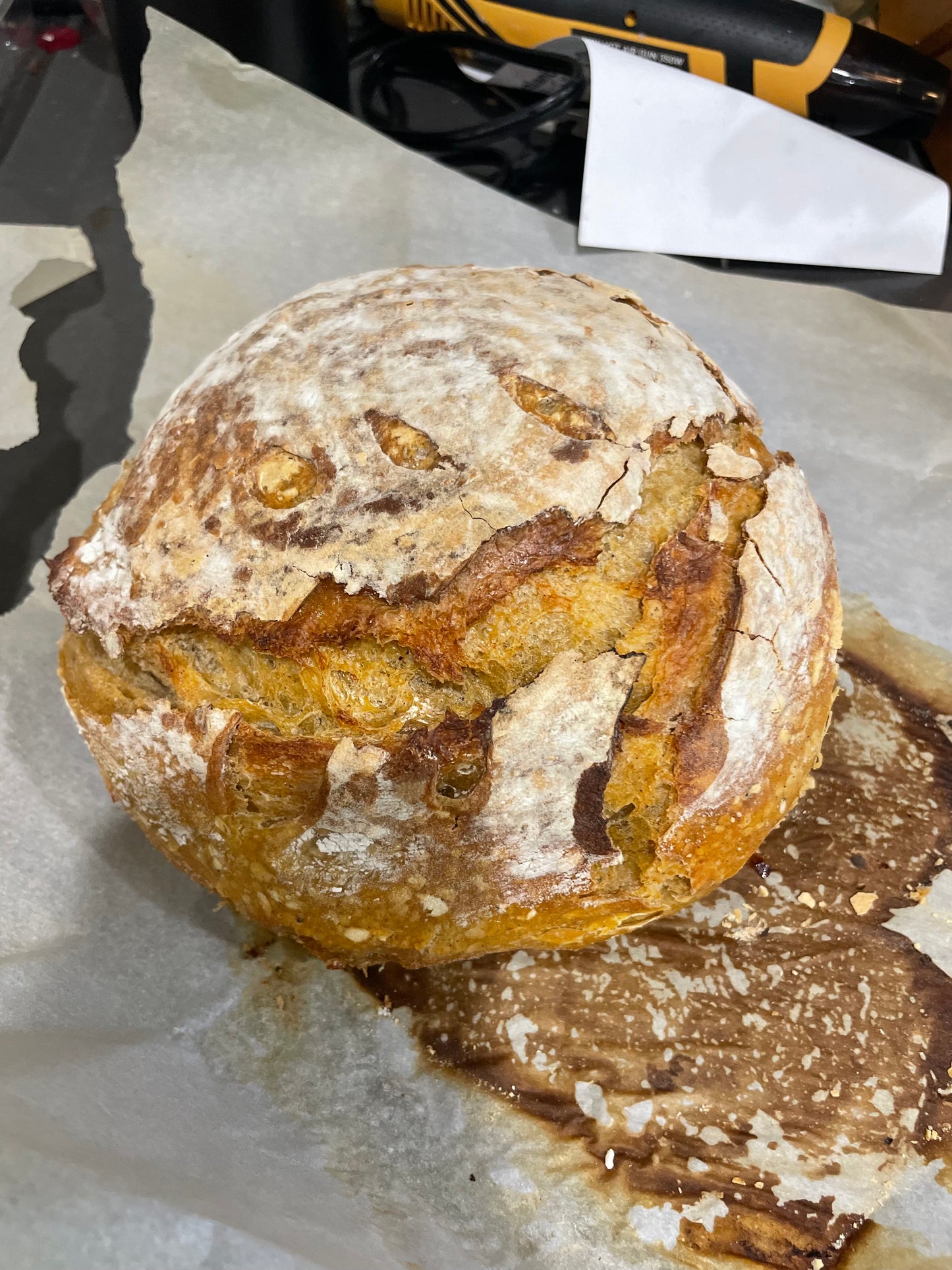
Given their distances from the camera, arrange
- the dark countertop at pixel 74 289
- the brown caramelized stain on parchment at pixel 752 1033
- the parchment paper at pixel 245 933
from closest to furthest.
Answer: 1. the parchment paper at pixel 245 933
2. the brown caramelized stain on parchment at pixel 752 1033
3. the dark countertop at pixel 74 289

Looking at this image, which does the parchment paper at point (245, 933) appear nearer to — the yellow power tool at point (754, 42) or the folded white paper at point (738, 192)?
the folded white paper at point (738, 192)

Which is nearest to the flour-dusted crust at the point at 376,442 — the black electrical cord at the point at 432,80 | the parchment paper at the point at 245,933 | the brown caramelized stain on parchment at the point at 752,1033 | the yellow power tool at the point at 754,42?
the parchment paper at the point at 245,933

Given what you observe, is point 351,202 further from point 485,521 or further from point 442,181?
point 485,521

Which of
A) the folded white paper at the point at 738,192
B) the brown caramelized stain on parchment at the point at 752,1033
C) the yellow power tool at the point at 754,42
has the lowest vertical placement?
the brown caramelized stain on parchment at the point at 752,1033

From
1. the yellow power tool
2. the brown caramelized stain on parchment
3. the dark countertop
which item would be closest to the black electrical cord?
the yellow power tool

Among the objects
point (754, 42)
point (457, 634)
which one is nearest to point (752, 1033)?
point (457, 634)

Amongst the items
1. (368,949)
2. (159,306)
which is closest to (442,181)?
(159,306)

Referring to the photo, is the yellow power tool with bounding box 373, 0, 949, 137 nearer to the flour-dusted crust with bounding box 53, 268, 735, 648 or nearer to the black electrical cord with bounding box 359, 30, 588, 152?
the black electrical cord with bounding box 359, 30, 588, 152
